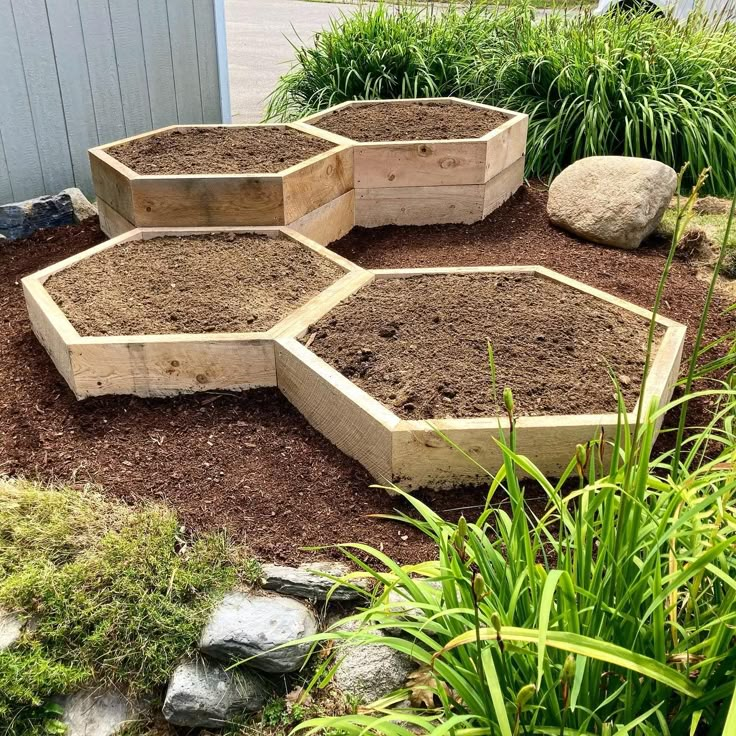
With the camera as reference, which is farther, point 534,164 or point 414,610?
point 534,164

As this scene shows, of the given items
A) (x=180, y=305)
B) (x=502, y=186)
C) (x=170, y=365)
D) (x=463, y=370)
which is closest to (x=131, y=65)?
(x=502, y=186)

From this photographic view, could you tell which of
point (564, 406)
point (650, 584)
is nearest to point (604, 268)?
point (564, 406)

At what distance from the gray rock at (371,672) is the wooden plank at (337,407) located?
2.11 feet

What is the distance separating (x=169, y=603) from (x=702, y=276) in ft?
11.6

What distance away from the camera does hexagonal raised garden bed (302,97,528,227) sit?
473 cm

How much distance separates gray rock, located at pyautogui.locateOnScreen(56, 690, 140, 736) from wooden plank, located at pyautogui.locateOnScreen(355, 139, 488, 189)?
3.32 metres

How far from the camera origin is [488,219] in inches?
Result: 199

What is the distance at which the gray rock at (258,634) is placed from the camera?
2.32 m

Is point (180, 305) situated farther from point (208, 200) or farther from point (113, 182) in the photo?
point (113, 182)

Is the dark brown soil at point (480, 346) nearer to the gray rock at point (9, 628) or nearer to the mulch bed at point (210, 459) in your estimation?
the mulch bed at point (210, 459)

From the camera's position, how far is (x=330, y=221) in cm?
468

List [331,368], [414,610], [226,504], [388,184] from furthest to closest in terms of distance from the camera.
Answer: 1. [388,184]
2. [331,368]
3. [226,504]
4. [414,610]

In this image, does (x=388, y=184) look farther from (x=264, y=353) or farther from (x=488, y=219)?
(x=264, y=353)

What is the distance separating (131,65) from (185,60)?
47cm
